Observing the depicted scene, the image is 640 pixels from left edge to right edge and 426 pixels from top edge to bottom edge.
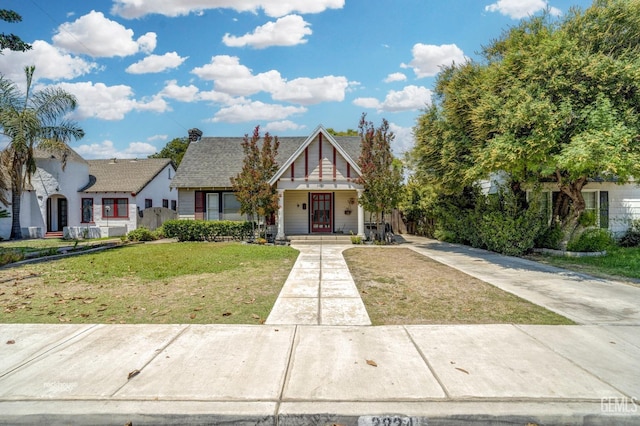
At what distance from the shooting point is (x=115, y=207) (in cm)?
2369

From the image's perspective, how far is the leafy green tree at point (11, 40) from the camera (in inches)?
531

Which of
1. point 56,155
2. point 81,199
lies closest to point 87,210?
point 81,199

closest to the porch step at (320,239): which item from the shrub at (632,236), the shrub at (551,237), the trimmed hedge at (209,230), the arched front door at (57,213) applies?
the trimmed hedge at (209,230)

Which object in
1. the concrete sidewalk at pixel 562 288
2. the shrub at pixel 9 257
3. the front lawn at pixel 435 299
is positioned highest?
the shrub at pixel 9 257

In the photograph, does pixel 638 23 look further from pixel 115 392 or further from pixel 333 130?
pixel 333 130

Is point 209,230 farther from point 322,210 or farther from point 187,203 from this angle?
point 322,210

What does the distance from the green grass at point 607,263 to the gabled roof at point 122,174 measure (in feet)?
76.4

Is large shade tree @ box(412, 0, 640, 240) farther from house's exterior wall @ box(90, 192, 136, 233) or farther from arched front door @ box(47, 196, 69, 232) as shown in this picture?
arched front door @ box(47, 196, 69, 232)

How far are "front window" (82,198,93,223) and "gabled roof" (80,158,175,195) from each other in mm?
771

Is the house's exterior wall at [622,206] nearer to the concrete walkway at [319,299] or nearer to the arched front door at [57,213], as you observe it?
the concrete walkway at [319,299]

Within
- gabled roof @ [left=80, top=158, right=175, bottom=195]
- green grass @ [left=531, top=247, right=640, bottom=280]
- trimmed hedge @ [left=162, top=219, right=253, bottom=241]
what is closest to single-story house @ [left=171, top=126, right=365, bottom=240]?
trimmed hedge @ [left=162, top=219, right=253, bottom=241]

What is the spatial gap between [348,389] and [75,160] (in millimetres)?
26591

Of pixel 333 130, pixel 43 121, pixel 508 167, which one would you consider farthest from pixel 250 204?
pixel 333 130

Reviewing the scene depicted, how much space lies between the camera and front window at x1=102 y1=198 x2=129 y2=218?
23.6m
